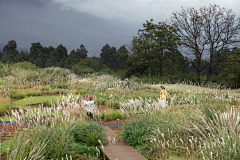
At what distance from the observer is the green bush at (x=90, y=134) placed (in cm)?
489

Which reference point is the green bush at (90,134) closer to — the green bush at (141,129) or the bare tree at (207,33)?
the green bush at (141,129)

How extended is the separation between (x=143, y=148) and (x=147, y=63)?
19.0 meters

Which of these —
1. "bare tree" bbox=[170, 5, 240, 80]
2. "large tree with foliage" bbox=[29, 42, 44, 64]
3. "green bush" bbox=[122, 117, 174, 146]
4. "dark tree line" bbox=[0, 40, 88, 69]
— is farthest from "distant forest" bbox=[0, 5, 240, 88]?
"large tree with foliage" bbox=[29, 42, 44, 64]

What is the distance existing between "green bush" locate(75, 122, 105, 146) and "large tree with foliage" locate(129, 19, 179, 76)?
17228 mm

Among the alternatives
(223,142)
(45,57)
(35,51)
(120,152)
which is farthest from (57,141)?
(35,51)

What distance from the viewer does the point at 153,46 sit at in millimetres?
22906

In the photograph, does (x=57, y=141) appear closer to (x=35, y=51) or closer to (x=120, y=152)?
(x=120, y=152)

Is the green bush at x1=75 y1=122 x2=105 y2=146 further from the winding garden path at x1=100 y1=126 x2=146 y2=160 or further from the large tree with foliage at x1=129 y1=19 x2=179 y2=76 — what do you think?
the large tree with foliage at x1=129 y1=19 x2=179 y2=76

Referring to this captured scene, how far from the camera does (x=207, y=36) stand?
22.1 metres

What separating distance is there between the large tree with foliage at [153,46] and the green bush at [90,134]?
56.5 feet

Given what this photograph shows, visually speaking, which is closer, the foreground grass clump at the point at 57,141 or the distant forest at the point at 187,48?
the foreground grass clump at the point at 57,141

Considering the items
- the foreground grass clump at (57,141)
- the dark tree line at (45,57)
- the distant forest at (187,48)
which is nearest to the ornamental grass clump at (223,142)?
the foreground grass clump at (57,141)

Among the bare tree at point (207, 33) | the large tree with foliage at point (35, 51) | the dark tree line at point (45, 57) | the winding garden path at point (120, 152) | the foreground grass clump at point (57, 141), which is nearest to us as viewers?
the foreground grass clump at point (57, 141)

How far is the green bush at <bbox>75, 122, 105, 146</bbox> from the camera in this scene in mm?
4887
